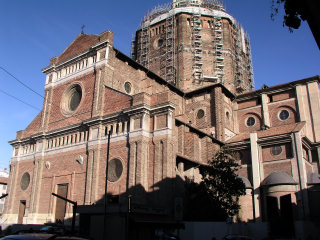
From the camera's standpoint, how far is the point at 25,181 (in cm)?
2958

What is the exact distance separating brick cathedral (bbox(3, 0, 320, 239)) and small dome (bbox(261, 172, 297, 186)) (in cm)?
10

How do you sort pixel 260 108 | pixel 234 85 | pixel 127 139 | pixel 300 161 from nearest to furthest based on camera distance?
pixel 127 139, pixel 300 161, pixel 260 108, pixel 234 85

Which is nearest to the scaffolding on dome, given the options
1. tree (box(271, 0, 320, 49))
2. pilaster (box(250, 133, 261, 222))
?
pilaster (box(250, 133, 261, 222))

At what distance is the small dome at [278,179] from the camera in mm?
25078

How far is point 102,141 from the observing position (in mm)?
23969

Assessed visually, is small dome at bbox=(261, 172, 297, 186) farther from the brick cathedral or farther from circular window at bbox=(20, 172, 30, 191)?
circular window at bbox=(20, 172, 30, 191)

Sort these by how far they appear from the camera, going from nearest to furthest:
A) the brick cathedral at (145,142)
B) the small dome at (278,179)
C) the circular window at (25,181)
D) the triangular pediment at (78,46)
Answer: the brick cathedral at (145,142) < the small dome at (278,179) < the triangular pediment at (78,46) < the circular window at (25,181)

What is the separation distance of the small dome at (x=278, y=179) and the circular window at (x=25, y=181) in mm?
21001

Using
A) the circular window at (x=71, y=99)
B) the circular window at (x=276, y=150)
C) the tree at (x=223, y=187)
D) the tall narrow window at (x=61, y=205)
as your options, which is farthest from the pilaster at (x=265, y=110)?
the tall narrow window at (x=61, y=205)

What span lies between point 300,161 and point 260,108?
30.6ft

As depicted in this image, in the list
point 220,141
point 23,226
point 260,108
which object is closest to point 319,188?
point 220,141

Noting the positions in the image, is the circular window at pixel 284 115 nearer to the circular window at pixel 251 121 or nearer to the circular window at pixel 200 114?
the circular window at pixel 251 121

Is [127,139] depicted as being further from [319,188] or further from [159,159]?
[319,188]

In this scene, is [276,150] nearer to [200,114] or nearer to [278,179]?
[278,179]
